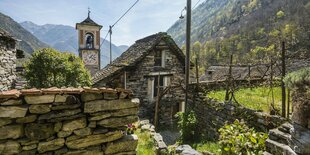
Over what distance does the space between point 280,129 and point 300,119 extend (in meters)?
1.41

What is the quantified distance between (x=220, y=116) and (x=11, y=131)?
278 inches

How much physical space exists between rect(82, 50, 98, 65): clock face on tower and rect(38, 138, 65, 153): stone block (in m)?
22.0

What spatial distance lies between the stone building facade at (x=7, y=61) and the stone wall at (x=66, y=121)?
8.13 m

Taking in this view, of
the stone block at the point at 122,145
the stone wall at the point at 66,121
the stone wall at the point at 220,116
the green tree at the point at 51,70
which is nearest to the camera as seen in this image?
the stone wall at the point at 66,121

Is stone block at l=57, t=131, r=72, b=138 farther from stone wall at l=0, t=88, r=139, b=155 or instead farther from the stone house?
the stone house

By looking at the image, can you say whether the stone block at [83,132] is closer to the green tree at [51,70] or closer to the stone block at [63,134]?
the stone block at [63,134]

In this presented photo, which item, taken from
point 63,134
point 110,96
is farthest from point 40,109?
point 110,96

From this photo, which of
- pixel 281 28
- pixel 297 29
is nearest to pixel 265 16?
pixel 281 28

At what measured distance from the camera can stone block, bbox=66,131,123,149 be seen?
346 cm

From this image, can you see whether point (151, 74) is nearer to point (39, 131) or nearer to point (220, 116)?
point (220, 116)

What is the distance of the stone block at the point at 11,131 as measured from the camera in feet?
9.87

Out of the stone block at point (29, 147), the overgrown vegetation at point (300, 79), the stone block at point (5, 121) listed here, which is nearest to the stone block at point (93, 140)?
the stone block at point (29, 147)

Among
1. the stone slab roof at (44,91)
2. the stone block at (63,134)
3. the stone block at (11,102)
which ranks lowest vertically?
the stone block at (63,134)

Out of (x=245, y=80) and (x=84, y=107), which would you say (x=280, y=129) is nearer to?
(x=84, y=107)
